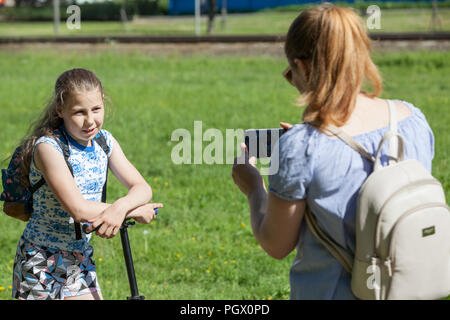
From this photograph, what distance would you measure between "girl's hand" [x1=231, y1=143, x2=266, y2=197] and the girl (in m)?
0.50

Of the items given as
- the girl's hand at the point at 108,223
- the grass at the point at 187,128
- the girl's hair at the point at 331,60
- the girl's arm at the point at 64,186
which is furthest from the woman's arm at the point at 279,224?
the girl's arm at the point at 64,186

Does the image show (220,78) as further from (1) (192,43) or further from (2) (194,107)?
(1) (192,43)

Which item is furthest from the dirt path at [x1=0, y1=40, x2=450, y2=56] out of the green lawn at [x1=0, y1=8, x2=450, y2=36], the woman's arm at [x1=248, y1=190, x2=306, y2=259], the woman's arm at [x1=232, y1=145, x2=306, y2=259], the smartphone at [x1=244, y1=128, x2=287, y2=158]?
the woman's arm at [x1=248, y1=190, x2=306, y2=259]

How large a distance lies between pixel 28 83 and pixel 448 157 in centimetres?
933

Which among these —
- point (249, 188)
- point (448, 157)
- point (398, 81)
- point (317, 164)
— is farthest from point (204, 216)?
point (398, 81)

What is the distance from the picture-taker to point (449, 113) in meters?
10.0

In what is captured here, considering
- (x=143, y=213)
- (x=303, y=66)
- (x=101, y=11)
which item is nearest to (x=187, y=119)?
(x=143, y=213)

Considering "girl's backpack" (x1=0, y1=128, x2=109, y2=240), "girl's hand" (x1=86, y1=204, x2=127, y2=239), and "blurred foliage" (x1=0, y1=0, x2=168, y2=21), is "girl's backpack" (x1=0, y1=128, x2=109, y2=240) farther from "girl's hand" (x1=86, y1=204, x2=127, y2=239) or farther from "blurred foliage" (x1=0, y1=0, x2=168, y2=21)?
"blurred foliage" (x1=0, y1=0, x2=168, y2=21)

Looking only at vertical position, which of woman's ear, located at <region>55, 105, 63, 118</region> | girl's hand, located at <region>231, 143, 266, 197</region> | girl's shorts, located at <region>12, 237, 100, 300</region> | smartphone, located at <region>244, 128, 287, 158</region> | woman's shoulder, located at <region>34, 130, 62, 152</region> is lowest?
girl's shorts, located at <region>12, 237, 100, 300</region>

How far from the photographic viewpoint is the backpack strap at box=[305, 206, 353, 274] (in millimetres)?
1916

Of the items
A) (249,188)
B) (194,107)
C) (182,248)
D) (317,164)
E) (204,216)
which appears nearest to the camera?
(317,164)

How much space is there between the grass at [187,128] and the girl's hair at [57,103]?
0.39 meters

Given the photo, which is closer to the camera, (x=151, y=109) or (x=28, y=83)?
(x=151, y=109)

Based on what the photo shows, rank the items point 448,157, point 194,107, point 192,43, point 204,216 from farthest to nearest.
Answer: point 192,43
point 194,107
point 448,157
point 204,216
